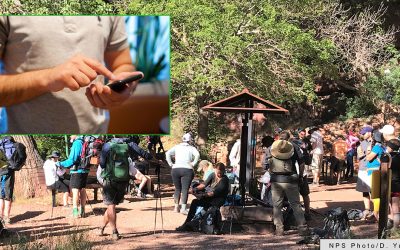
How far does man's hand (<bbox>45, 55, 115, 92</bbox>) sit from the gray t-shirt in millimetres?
94

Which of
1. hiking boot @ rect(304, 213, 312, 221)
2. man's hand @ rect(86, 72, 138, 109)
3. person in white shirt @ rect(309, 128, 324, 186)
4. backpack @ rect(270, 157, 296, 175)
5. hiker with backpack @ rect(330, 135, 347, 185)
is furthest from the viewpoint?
hiker with backpack @ rect(330, 135, 347, 185)

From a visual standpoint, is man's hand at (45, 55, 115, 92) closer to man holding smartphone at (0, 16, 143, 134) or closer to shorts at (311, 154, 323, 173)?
man holding smartphone at (0, 16, 143, 134)

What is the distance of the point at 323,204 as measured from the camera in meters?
14.3

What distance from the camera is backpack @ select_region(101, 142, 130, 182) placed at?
32.5 feet

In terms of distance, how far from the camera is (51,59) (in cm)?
1233

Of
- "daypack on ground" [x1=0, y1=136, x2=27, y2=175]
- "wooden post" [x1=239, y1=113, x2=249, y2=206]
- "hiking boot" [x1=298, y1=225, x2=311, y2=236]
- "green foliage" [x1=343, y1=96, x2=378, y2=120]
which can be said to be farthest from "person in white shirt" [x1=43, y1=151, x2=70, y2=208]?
"green foliage" [x1=343, y1=96, x2=378, y2=120]

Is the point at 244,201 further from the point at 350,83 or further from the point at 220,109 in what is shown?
the point at 350,83

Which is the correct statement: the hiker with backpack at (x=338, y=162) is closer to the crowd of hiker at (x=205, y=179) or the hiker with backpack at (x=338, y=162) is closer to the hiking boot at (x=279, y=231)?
the crowd of hiker at (x=205, y=179)

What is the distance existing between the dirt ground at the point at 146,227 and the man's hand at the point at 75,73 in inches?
91.0

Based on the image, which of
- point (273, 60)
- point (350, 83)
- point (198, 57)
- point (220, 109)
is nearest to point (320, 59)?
Result: point (273, 60)

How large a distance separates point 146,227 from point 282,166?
100.0 inches

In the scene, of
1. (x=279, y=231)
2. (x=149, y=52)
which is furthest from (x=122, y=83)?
(x=279, y=231)

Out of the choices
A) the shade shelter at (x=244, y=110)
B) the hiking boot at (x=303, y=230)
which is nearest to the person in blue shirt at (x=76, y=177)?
the shade shelter at (x=244, y=110)

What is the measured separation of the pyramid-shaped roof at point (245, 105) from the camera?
11.6 meters
